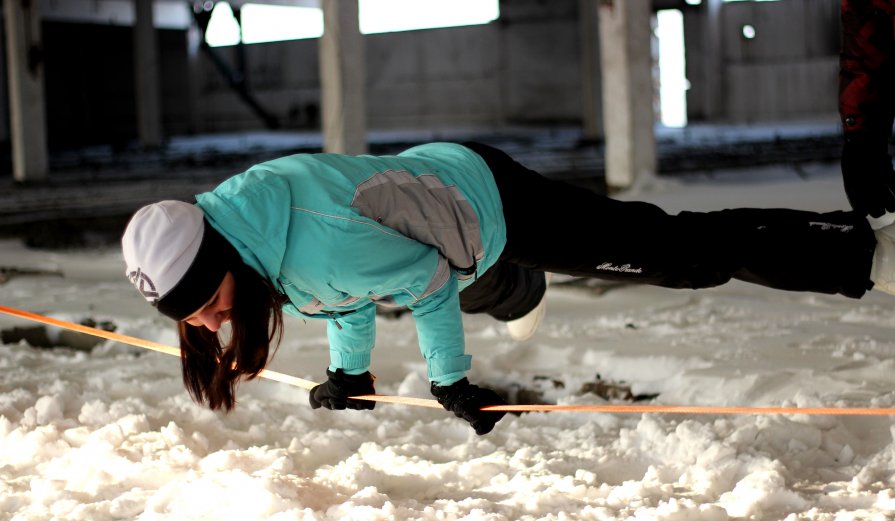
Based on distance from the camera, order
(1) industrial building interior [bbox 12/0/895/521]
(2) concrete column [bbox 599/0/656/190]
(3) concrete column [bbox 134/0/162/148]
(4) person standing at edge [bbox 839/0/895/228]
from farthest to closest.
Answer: (3) concrete column [bbox 134/0/162/148], (2) concrete column [bbox 599/0/656/190], (4) person standing at edge [bbox 839/0/895/228], (1) industrial building interior [bbox 12/0/895/521]

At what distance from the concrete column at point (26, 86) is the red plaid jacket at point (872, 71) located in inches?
356

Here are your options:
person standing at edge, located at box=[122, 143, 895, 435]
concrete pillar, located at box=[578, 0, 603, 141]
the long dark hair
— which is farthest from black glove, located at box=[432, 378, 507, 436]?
concrete pillar, located at box=[578, 0, 603, 141]

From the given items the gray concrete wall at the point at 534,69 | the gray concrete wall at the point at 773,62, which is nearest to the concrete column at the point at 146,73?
the gray concrete wall at the point at 534,69

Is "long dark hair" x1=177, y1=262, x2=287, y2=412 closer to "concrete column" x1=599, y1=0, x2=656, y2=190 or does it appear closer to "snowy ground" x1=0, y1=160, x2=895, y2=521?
"snowy ground" x1=0, y1=160, x2=895, y2=521

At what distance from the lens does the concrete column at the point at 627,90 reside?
708 centimetres

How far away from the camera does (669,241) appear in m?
2.55

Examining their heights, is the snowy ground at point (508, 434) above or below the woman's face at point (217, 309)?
below

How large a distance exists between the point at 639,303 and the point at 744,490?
206cm

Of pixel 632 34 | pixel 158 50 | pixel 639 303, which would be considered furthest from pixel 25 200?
pixel 158 50

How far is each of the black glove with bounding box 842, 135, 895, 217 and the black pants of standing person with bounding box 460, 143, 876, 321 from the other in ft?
0.17

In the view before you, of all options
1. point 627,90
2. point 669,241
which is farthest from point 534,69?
point 669,241

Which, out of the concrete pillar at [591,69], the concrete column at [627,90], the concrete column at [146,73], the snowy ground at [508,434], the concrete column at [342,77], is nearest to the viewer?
the snowy ground at [508,434]

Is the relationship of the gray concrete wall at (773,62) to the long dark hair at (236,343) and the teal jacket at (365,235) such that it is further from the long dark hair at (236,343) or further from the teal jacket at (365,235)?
the long dark hair at (236,343)

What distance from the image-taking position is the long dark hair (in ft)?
6.53
